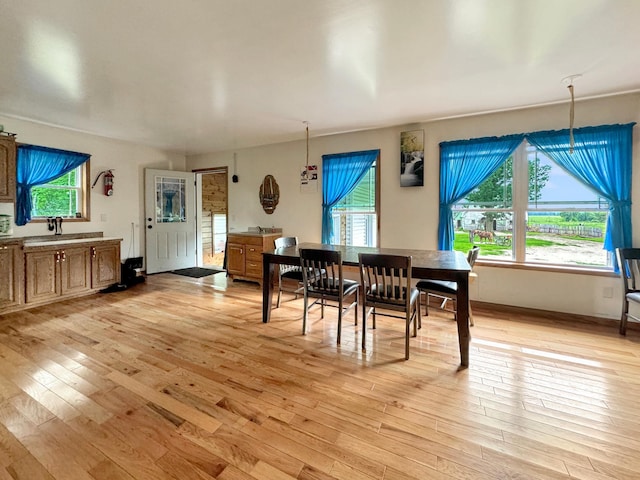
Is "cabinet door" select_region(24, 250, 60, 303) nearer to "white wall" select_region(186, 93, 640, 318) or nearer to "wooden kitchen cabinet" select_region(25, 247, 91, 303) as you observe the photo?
"wooden kitchen cabinet" select_region(25, 247, 91, 303)

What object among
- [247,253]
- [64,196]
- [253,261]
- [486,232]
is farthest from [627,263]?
[64,196]

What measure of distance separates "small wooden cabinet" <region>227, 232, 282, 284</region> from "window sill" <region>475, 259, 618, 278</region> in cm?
314

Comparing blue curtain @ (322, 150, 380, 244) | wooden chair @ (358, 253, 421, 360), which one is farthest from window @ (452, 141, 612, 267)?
wooden chair @ (358, 253, 421, 360)

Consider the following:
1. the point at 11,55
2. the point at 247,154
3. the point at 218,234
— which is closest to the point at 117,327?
the point at 11,55

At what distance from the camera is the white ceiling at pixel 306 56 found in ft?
6.25

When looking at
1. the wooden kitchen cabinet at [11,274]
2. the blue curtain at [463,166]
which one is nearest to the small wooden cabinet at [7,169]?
the wooden kitchen cabinet at [11,274]

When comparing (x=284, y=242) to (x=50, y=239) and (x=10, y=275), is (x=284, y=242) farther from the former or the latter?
(x=50, y=239)

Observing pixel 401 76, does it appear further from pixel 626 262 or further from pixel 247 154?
pixel 247 154

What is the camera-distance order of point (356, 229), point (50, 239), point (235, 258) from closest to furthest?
point (50, 239)
point (356, 229)
point (235, 258)

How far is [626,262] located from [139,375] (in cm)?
453

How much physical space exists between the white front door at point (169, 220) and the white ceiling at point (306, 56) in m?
2.01

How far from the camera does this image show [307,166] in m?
5.05

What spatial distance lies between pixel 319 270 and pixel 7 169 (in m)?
3.86

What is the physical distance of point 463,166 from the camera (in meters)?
3.91
